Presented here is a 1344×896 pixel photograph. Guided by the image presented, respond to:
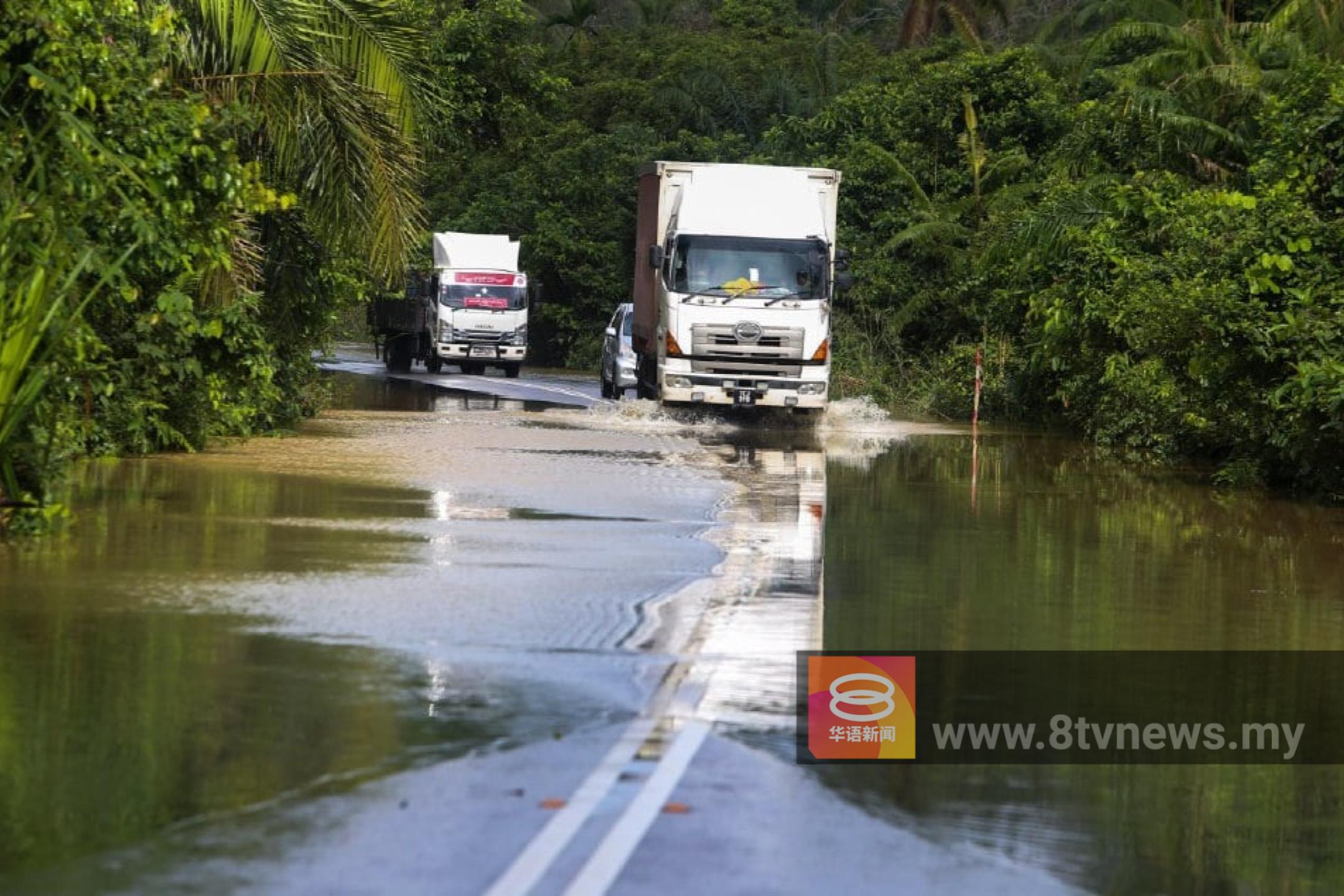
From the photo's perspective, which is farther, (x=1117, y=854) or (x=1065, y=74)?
(x=1065, y=74)

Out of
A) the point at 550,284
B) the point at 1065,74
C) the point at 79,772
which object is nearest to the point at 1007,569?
the point at 79,772

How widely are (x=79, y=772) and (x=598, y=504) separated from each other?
1018cm

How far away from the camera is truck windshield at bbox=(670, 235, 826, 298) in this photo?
29.5 metres

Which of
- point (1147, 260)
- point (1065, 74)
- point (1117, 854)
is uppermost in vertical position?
point (1065, 74)

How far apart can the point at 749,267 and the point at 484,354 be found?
20.2 metres

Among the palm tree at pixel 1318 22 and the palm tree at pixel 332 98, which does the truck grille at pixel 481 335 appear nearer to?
the palm tree at pixel 1318 22

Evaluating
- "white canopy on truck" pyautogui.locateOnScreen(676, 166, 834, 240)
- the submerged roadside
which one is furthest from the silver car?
the submerged roadside

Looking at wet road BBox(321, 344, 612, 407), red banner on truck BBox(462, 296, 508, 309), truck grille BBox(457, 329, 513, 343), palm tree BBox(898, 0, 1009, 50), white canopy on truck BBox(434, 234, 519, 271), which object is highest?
palm tree BBox(898, 0, 1009, 50)

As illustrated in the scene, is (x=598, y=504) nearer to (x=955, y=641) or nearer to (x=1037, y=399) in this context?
(x=955, y=641)

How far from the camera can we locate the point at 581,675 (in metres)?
9.48

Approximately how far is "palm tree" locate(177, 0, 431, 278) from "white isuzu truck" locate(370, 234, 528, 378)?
25826 mm

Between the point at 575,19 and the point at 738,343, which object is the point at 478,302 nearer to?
the point at 738,343

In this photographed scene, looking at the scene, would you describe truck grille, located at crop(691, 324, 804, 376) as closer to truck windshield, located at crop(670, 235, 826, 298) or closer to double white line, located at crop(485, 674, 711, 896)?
truck windshield, located at crop(670, 235, 826, 298)

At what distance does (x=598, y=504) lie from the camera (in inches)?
684
